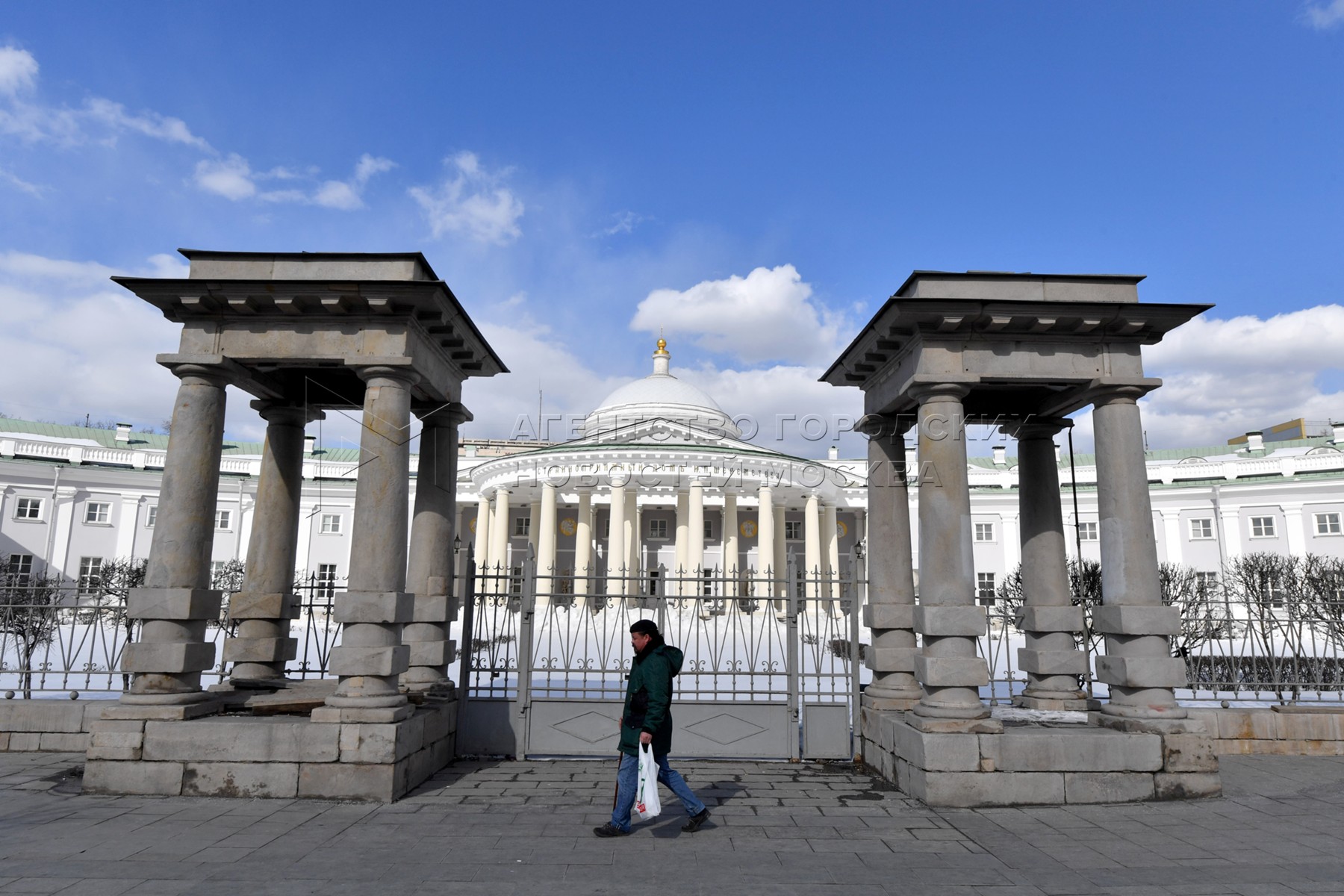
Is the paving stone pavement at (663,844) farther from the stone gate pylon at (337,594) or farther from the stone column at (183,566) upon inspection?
the stone column at (183,566)

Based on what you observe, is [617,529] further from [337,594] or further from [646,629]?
[646,629]

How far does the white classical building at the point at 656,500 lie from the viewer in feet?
124

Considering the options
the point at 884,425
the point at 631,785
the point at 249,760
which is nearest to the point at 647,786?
the point at 631,785

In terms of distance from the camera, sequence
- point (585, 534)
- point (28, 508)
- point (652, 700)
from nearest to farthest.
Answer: point (652, 700) → point (585, 534) → point (28, 508)

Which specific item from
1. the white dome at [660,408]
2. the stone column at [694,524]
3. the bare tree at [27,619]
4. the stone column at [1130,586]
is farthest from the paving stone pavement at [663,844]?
the white dome at [660,408]

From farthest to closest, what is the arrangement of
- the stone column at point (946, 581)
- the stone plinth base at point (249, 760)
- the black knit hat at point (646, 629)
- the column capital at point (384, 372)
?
the column capital at point (384, 372)
the stone column at point (946, 581)
the stone plinth base at point (249, 760)
the black knit hat at point (646, 629)

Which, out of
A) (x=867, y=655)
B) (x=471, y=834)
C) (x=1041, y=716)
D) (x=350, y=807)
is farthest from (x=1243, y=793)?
(x=350, y=807)

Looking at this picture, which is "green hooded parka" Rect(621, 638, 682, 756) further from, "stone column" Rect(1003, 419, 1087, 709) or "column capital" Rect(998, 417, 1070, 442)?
"column capital" Rect(998, 417, 1070, 442)

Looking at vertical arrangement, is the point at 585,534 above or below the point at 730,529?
below

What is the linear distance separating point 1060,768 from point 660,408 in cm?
4246

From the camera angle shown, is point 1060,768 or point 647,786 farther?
point 1060,768

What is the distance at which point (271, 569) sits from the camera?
995cm

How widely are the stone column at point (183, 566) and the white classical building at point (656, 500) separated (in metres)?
26.0

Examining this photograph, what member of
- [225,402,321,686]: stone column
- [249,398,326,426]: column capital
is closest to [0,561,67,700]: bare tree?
[225,402,321,686]: stone column
